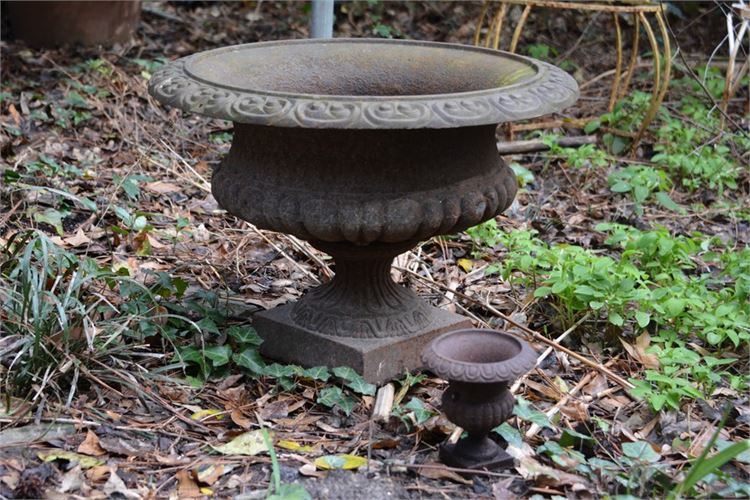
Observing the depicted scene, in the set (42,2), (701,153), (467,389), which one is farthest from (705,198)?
(42,2)

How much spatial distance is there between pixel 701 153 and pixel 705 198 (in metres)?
0.41

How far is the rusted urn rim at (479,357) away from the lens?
2658mm

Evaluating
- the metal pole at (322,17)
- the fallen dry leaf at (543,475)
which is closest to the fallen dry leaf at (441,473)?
the fallen dry leaf at (543,475)

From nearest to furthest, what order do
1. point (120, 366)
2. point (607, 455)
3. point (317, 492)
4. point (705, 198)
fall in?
point (317, 492) → point (607, 455) → point (120, 366) → point (705, 198)

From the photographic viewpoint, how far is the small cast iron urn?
2.67 m

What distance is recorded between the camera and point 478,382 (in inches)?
104

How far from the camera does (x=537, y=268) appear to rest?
408 cm

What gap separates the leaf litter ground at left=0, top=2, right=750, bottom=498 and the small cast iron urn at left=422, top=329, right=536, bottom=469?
8 centimetres

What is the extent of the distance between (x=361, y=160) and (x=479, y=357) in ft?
2.34

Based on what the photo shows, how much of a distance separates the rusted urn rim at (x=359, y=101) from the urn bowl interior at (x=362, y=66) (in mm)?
87

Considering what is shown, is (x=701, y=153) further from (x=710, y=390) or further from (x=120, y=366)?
(x=120, y=366)

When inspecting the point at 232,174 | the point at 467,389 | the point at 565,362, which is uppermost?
the point at 232,174

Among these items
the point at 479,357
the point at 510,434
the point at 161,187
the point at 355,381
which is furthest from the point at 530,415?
the point at 161,187

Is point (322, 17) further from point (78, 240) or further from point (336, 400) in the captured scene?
point (336, 400)
